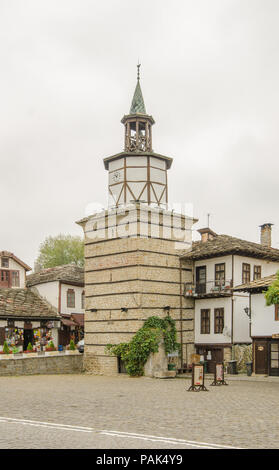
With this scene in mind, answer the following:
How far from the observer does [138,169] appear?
110ft

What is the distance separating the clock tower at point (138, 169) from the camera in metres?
33.1

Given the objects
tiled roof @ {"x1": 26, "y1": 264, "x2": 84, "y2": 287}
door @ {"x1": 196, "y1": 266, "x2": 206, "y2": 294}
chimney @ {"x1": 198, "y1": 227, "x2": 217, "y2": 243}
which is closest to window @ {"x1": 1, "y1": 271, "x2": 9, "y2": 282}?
tiled roof @ {"x1": 26, "y1": 264, "x2": 84, "y2": 287}

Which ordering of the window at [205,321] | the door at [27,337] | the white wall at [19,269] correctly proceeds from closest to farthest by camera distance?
the window at [205,321], the door at [27,337], the white wall at [19,269]

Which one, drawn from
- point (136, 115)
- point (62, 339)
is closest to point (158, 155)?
point (136, 115)

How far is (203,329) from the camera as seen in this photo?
1308 inches

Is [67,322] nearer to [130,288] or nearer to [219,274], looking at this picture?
[130,288]

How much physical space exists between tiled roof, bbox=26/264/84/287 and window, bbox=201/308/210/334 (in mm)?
12461

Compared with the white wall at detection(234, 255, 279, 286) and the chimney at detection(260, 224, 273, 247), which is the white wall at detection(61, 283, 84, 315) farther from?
the white wall at detection(234, 255, 279, 286)

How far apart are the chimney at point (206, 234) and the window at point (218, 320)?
5.75 meters

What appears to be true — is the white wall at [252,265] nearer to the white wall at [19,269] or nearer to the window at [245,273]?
the window at [245,273]

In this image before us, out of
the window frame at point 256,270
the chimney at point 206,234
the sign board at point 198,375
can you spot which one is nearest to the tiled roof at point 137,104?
the chimney at point 206,234

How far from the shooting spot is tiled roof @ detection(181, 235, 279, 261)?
105 ft

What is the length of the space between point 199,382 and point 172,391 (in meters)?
1.05

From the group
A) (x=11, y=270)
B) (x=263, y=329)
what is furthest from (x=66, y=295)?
(x=263, y=329)
